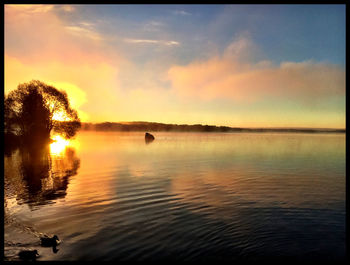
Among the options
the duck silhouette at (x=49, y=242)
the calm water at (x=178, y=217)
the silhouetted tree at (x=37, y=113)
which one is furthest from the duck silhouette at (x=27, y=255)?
the silhouetted tree at (x=37, y=113)

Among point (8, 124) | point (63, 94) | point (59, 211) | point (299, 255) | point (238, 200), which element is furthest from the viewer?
point (63, 94)

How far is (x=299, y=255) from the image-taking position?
409 inches

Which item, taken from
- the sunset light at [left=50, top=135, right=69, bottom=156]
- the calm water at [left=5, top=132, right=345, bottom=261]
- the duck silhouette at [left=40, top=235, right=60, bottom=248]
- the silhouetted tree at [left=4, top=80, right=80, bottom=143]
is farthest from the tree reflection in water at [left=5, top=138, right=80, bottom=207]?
the silhouetted tree at [left=4, top=80, right=80, bottom=143]

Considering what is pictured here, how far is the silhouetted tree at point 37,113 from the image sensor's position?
226 ft

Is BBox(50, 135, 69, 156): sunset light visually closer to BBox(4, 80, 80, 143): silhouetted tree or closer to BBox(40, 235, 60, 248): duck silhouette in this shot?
BBox(4, 80, 80, 143): silhouetted tree

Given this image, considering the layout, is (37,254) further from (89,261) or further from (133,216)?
(133,216)

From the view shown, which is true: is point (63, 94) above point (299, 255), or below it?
above

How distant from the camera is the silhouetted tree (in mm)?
68812

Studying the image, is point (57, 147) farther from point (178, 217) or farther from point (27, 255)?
point (27, 255)

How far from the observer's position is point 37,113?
71375 millimetres

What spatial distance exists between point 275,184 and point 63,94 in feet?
233

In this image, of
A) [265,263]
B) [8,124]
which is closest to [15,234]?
[265,263]

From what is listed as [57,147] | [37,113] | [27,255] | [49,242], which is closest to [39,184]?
[49,242]

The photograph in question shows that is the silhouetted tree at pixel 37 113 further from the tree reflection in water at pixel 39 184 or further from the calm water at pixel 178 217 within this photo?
the calm water at pixel 178 217
